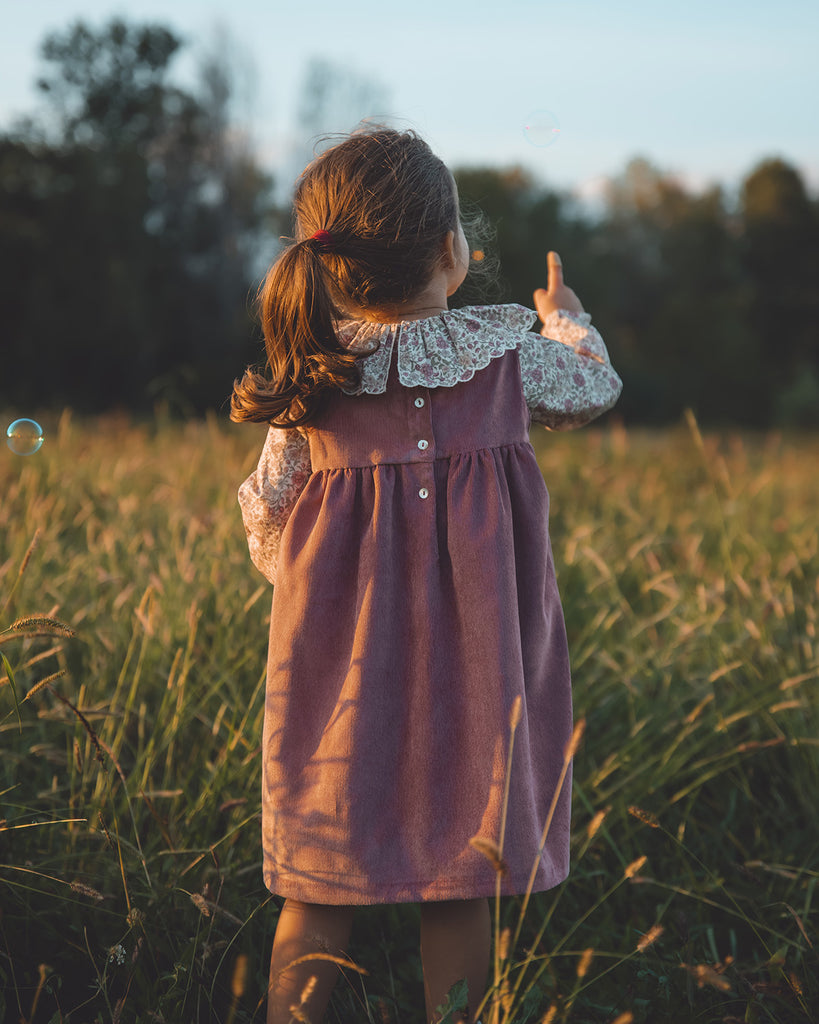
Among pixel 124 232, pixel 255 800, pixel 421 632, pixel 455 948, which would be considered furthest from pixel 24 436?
pixel 124 232

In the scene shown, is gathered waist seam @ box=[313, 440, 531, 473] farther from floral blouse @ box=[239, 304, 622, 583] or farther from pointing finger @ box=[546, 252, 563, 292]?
pointing finger @ box=[546, 252, 563, 292]

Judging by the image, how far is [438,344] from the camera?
171 centimetres

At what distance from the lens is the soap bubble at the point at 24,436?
2039 millimetres

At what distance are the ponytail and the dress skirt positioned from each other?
0.07m

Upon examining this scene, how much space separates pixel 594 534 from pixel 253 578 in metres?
1.87

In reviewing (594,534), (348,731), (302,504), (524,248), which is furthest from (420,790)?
(524,248)

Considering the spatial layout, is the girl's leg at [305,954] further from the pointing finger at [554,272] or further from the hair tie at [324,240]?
the pointing finger at [554,272]

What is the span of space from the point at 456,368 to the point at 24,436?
1.04 m

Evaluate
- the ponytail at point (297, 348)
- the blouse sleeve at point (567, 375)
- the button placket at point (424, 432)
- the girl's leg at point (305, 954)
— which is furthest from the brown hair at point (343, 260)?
the girl's leg at point (305, 954)

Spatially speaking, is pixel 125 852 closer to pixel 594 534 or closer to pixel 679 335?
pixel 594 534

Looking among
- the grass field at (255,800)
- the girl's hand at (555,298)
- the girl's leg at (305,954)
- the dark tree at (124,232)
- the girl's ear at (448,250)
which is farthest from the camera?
the dark tree at (124,232)

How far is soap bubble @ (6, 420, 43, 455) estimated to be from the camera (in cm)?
204

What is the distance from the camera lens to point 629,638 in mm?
2672

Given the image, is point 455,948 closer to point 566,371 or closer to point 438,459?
point 438,459
